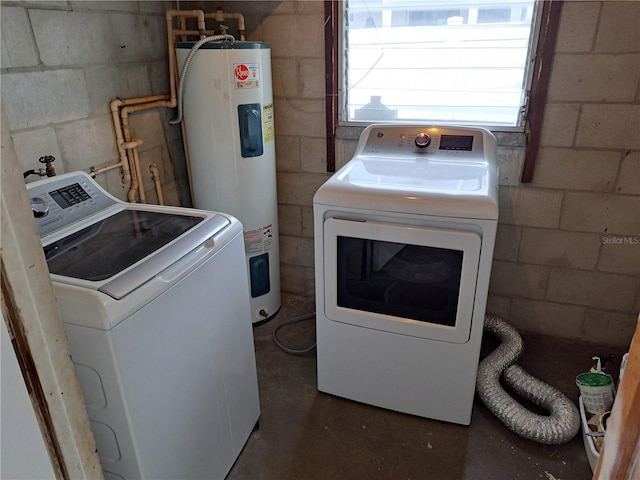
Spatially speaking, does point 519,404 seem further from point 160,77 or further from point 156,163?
point 160,77

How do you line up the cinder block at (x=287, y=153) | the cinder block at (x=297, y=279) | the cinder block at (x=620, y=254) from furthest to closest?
the cinder block at (x=297, y=279), the cinder block at (x=287, y=153), the cinder block at (x=620, y=254)

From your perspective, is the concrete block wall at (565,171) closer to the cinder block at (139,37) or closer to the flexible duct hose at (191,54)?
the flexible duct hose at (191,54)

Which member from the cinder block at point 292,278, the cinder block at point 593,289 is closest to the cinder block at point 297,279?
the cinder block at point 292,278

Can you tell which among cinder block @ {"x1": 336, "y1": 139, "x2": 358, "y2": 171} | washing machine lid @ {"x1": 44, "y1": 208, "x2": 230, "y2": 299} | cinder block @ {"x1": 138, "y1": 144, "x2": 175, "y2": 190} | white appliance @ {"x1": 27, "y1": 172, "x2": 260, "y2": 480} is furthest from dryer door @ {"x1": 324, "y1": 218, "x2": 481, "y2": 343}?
cinder block @ {"x1": 138, "y1": 144, "x2": 175, "y2": 190}

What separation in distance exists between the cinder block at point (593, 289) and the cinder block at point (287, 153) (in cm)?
141

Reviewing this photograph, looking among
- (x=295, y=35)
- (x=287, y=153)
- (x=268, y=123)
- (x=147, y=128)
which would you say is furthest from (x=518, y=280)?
(x=147, y=128)

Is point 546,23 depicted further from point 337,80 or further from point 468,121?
point 337,80

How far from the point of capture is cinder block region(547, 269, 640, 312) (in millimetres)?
2137

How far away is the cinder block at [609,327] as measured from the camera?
2191mm

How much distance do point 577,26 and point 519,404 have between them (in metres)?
1.53

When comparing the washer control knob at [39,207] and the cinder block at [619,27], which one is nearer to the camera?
the washer control knob at [39,207]

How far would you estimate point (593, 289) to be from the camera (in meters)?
2.19

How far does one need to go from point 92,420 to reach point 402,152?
1506mm

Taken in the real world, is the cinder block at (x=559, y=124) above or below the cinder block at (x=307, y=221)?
above
